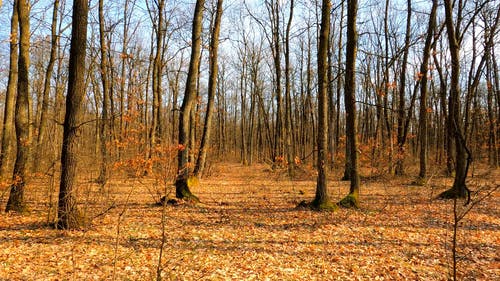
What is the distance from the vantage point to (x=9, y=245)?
5.45 meters

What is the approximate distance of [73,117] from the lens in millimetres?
6125

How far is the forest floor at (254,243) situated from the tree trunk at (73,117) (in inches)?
11.5

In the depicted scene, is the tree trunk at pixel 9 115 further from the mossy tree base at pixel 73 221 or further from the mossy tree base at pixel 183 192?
the mossy tree base at pixel 183 192

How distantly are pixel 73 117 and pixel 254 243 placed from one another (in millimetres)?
4292

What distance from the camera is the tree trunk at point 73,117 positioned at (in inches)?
240

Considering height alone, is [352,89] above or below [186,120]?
above

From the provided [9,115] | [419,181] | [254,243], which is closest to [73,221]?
[254,243]

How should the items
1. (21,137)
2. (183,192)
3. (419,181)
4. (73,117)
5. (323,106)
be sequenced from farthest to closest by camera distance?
(419,181) < (183,192) < (323,106) < (21,137) < (73,117)

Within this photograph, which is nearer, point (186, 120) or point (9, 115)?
point (9, 115)

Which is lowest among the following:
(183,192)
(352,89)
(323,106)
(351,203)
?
(351,203)

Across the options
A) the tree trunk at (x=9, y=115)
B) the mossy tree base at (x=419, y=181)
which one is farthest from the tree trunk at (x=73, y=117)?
the mossy tree base at (x=419, y=181)

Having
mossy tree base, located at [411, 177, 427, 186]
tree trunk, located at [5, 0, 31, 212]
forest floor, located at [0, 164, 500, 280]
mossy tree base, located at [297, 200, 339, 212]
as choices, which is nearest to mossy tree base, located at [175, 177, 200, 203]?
forest floor, located at [0, 164, 500, 280]

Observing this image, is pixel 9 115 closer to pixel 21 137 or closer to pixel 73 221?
pixel 21 137

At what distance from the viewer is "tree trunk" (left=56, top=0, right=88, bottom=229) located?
6.10 metres
